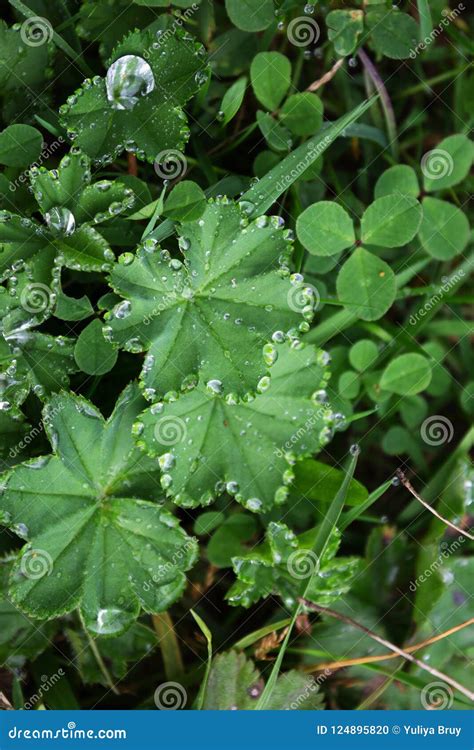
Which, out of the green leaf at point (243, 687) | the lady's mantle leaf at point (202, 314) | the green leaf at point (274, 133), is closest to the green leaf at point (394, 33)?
the green leaf at point (274, 133)

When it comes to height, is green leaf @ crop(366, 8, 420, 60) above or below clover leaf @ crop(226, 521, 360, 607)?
above

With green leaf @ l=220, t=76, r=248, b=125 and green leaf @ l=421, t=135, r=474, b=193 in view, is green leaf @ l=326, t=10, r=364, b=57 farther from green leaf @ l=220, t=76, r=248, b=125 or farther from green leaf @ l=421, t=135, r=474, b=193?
green leaf @ l=421, t=135, r=474, b=193

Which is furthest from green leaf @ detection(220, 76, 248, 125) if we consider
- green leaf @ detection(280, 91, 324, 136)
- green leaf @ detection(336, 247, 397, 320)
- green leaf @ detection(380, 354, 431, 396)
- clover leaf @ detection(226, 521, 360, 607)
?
clover leaf @ detection(226, 521, 360, 607)

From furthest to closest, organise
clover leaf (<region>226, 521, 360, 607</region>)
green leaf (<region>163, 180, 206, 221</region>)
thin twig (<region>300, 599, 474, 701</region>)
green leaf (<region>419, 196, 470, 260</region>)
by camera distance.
Result: green leaf (<region>419, 196, 470, 260</region>) → thin twig (<region>300, 599, 474, 701</region>) → clover leaf (<region>226, 521, 360, 607</region>) → green leaf (<region>163, 180, 206, 221</region>)

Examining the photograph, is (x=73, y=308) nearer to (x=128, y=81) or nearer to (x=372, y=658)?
(x=128, y=81)

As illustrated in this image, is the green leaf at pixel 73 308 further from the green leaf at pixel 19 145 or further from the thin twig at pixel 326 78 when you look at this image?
the thin twig at pixel 326 78

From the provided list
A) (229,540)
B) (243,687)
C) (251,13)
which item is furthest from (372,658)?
(251,13)

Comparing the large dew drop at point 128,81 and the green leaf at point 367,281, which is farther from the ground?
the green leaf at point 367,281
